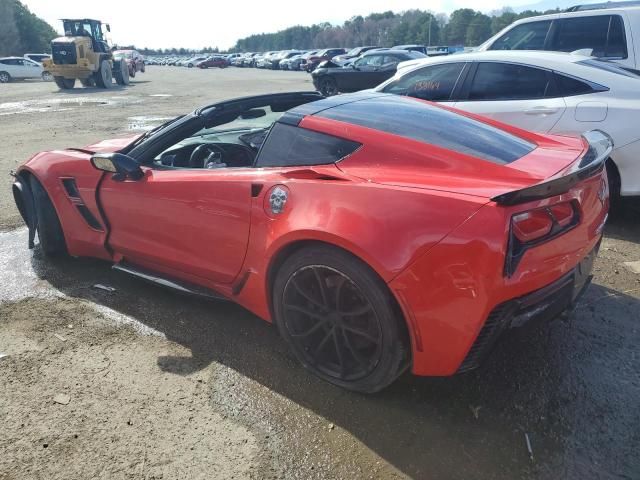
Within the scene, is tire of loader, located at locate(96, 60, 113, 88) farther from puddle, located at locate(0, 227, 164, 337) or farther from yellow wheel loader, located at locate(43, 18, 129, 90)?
puddle, located at locate(0, 227, 164, 337)

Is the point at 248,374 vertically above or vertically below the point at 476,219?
below

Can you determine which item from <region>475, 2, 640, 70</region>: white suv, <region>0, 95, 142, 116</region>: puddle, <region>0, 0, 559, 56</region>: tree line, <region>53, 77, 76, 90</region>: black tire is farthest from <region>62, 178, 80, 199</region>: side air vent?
<region>0, 0, 559, 56</region>: tree line

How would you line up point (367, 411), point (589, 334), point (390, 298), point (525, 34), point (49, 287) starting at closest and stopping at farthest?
point (390, 298) → point (367, 411) → point (589, 334) → point (49, 287) → point (525, 34)

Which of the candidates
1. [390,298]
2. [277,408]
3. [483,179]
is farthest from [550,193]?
[277,408]

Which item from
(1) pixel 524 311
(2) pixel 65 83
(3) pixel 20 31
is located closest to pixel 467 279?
(1) pixel 524 311

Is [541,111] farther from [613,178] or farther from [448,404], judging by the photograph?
[448,404]

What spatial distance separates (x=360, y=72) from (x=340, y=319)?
14.9 metres

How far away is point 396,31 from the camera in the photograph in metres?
83.8

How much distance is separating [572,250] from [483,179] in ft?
1.56

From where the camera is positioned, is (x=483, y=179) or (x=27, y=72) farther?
(x=27, y=72)

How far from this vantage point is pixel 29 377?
8.75ft

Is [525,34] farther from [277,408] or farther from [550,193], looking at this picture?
[277,408]

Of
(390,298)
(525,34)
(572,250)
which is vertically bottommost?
(390,298)

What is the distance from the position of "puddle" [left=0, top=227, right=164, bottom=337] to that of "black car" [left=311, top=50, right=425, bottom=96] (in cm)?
1312
